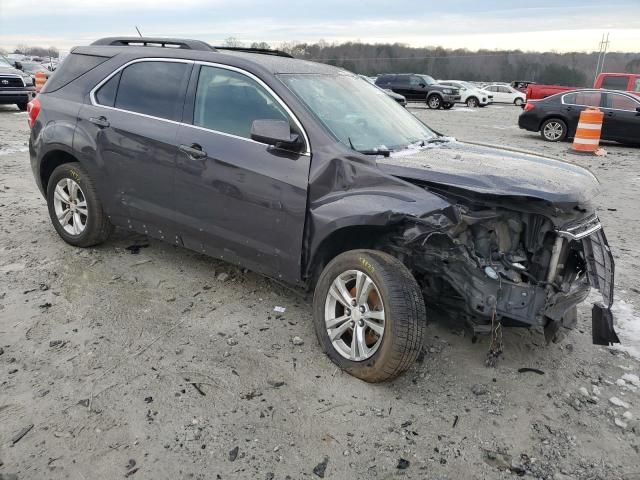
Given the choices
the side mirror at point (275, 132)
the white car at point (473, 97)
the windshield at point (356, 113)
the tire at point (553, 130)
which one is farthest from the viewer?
the white car at point (473, 97)

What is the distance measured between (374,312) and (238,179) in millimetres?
1295

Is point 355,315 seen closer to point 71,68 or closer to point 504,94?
point 71,68

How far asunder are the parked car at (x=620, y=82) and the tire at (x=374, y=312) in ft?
57.2

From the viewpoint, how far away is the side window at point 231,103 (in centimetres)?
364

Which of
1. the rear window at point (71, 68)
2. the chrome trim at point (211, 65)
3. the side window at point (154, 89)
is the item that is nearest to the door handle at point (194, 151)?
the chrome trim at point (211, 65)

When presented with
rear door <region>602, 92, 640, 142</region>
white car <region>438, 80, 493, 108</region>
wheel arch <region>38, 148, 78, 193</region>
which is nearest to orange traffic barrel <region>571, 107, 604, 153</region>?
rear door <region>602, 92, 640, 142</region>

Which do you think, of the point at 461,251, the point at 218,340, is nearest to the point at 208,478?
the point at 218,340

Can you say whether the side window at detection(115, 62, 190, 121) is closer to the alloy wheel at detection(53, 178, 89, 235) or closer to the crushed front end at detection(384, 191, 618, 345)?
the alloy wheel at detection(53, 178, 89, 235)

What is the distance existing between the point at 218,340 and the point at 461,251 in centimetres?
170

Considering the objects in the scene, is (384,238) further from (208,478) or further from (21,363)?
(21,363)

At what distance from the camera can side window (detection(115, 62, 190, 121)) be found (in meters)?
4.05

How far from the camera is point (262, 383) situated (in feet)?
10.4

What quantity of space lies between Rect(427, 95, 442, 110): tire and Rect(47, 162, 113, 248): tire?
24.9 m

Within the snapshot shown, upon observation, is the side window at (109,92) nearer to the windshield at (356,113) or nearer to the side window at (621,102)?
the windshield at (356,113)
